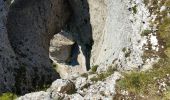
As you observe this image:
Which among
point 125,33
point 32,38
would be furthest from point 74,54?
point 125,33

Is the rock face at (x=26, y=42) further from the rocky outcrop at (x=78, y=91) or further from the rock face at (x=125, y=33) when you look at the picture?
the rocky outcrop at (x=78, y=91)

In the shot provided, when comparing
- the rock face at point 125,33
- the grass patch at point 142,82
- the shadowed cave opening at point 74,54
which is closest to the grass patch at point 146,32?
the rock face at point 125,33

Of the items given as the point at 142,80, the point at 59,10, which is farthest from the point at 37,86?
the point at 59,10

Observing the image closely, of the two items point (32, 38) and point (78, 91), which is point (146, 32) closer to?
point (78, 91)

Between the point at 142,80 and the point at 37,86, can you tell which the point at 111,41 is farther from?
the point at 142,80

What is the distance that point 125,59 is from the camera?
1248 inches

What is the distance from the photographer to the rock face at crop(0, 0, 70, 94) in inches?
1395

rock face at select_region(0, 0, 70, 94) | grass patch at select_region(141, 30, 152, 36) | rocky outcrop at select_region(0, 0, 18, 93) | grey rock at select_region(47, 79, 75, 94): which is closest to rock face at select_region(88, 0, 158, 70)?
grass patch at select_region(141, 30, 152, 36)

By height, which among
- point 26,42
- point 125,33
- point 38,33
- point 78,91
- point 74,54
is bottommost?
point 74,54

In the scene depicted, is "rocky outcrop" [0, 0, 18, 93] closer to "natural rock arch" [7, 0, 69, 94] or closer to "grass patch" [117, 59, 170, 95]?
"natural rock arch" [7, 0, 69, 94]

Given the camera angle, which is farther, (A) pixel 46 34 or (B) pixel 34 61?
(A) pixel 46 34

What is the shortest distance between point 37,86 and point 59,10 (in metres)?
19.9

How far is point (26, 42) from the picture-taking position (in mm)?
42469

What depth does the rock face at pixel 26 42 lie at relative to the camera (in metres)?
35.4
